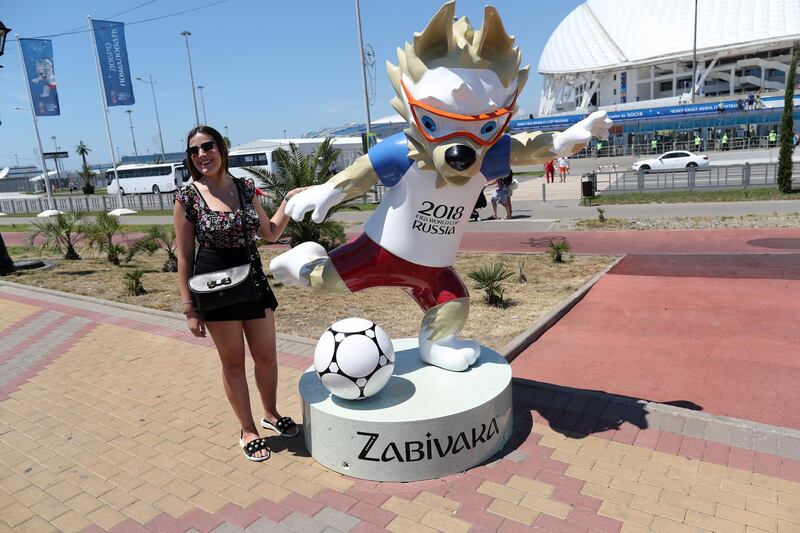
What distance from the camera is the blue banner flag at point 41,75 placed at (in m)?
23.5

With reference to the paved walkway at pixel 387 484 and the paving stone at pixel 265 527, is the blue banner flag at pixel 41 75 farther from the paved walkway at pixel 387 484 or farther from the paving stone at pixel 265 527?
the paving stone at pixel 265 527

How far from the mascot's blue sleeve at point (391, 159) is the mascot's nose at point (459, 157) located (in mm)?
419

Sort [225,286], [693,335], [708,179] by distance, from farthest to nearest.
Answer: [708,179] → [693,335] → [225,286]

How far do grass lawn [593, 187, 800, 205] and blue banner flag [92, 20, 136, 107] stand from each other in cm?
2102

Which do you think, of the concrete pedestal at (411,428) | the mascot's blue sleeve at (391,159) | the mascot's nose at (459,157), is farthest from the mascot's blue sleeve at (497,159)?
the concrete pedestal at (411,428)

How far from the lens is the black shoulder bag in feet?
10.7

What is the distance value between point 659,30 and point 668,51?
3.64 metres

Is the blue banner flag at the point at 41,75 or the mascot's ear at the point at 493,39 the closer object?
the mascot's ear at the point at 493,39

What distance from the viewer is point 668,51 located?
57.2 meters

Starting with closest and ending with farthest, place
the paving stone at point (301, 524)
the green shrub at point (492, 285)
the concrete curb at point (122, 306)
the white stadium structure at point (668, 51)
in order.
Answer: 1. the paving stone at point (301, 524)
2. the concrete curb at point (122, 306)
3. the green shrub at point (492, 285)
4. the white stadium structure at point (668, 51)

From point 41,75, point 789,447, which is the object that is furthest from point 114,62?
point 789,447

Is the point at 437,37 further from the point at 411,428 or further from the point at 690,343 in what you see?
the point at 690,343

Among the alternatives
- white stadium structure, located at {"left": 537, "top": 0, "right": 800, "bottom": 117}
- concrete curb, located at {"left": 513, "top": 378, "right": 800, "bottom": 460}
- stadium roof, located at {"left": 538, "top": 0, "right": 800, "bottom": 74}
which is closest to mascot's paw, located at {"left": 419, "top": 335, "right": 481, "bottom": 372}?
concrete curb, located at {"left": 513, "top": 378, "right": 800, "bottom": 460}

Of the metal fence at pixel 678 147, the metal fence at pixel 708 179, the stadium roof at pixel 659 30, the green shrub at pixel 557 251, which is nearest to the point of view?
the green shrub at pixel 557 251
